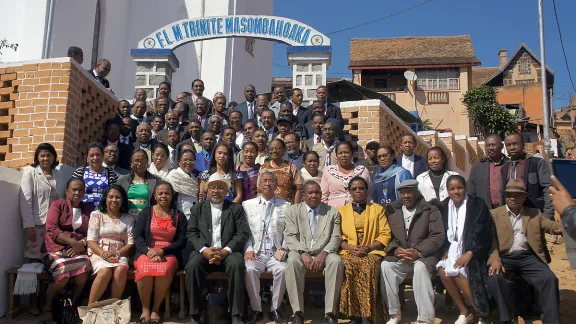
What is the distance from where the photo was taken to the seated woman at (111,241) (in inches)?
228

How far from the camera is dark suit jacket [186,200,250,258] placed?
6055 millimetres

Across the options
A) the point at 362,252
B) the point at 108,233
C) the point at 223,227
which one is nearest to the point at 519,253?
the point at 362,252

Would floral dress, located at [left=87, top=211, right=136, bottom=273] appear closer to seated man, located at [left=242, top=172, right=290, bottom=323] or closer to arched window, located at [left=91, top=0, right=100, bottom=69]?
seated man, located at [left=242, top=172, right=290, bottom=323]

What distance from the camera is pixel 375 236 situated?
602 cm

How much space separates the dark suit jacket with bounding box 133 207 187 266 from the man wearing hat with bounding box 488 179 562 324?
3.18 m

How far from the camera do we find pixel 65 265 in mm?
5773

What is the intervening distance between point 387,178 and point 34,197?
4.09 meters

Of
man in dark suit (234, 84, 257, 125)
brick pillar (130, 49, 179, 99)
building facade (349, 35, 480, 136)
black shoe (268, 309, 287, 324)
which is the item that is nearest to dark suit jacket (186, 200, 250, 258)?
black shoe (268, 309, 287, 324)

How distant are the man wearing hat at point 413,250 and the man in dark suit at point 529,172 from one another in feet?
3.48

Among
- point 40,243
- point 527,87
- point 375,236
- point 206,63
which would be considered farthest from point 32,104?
point 527,87

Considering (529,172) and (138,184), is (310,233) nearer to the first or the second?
(138,184)

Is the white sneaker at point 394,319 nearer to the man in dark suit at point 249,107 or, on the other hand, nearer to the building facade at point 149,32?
the man in dark suit at point 249,107

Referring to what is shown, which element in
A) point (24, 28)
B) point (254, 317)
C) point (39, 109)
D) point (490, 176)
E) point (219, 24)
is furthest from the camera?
point (24, 28)

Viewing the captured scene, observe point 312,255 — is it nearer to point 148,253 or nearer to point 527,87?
point 148,253
